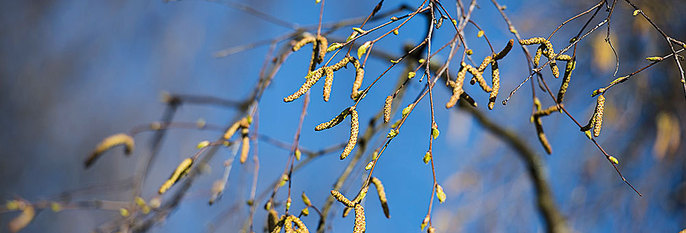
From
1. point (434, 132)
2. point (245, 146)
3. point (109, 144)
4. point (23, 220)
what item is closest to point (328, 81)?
point (434, 132)

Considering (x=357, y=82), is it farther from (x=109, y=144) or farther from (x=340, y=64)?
(x=109, y=144)

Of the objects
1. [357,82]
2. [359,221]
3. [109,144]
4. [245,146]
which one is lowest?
[359,221]

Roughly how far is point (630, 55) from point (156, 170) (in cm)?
Result: 324

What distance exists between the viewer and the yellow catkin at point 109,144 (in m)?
0.94

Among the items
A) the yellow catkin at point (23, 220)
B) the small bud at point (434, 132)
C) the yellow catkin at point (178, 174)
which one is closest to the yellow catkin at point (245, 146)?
the yellow catkin at point (178, 174)

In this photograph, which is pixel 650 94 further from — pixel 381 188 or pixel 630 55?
pixel 381 188

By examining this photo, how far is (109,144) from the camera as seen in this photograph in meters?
0.98

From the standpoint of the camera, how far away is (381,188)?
27.1 inches

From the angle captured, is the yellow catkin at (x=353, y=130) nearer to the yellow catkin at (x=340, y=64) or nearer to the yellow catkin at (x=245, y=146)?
the yellow catkin at (x=340, y=64)

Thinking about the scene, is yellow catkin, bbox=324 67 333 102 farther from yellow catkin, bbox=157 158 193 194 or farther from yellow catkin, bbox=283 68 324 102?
yellow catkin, bbox=157 158 193 194

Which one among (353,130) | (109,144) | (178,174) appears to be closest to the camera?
(353,130)

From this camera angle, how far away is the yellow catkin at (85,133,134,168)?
943 mm

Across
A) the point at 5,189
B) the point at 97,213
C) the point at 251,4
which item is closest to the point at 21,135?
the point at 5,189

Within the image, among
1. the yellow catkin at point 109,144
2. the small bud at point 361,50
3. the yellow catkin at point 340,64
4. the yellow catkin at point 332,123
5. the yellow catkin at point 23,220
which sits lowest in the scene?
the yellow catkin at point 332,123
